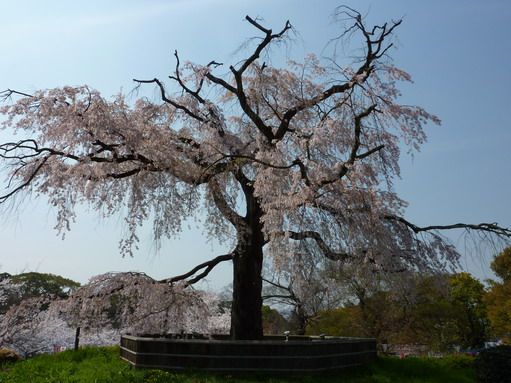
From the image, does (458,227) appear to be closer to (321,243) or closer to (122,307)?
(321,243)

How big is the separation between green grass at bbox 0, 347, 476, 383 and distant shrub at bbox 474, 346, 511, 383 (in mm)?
487

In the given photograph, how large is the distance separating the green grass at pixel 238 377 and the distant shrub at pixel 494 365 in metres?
0.49

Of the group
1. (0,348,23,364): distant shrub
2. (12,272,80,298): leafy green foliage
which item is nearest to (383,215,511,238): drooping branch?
(0,348,23,364): distant shrub

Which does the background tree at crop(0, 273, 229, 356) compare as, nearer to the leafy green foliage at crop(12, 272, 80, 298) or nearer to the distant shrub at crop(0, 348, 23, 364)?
the distant shrub at crop(0, 348, 23, 364)

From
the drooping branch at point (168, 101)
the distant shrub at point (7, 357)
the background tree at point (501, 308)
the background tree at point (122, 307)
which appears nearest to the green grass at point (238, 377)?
the background tree at point (122, 307)

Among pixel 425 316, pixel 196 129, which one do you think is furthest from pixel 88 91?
pixel 425 316

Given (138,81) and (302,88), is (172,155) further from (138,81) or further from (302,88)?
(302,88)

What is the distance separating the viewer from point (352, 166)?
43.4ft

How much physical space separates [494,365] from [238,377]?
7.54 metres

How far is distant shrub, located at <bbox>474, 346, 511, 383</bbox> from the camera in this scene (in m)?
13.8

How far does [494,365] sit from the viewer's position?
46.0ft

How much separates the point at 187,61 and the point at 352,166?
7564 millimetres

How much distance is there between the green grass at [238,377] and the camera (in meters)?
12.1

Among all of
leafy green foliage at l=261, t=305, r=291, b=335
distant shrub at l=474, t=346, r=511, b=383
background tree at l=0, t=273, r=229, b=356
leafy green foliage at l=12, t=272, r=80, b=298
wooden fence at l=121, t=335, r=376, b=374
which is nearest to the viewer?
wooden fence at l=121, t=335, r=376, b=374
